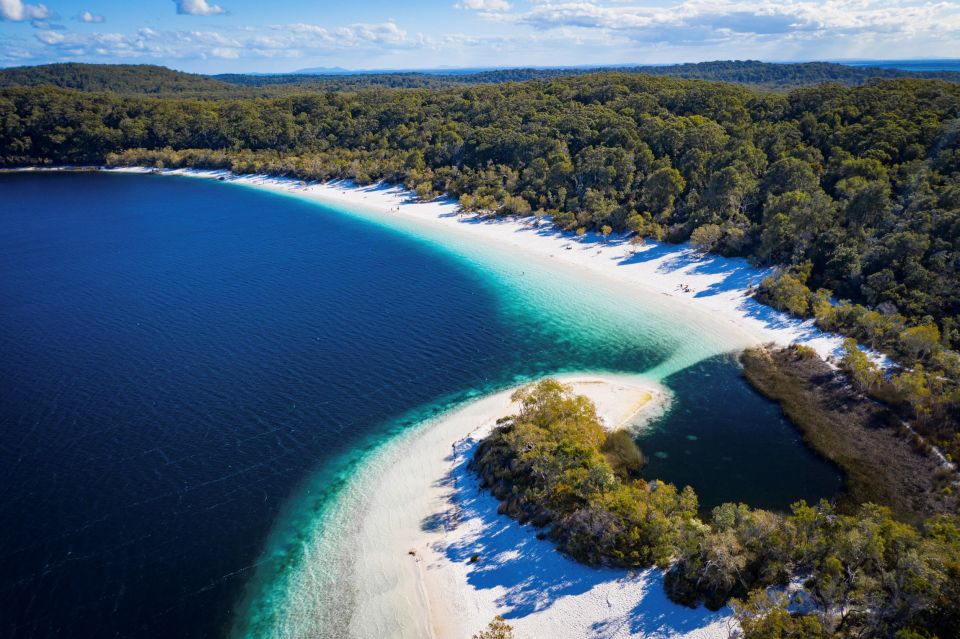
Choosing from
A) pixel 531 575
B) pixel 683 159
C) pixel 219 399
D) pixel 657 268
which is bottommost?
pixel 531 575

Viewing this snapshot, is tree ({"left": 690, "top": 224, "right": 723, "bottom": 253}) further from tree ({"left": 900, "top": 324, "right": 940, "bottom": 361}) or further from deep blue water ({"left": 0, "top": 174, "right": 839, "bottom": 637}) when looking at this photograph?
tree ({"left": 900, "top": 324, "right": 940, "bottom": 361})

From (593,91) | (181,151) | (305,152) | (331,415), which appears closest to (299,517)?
(331,415)

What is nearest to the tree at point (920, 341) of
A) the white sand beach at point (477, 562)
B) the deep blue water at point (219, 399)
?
the white sand beach at point (477, 562)

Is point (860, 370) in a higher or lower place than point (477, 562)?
higher

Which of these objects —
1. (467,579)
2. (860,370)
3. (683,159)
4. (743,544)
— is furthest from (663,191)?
(467,579)

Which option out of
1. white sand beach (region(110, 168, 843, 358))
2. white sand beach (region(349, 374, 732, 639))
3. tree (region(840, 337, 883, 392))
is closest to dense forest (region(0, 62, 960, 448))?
tree (region(840, 337, 883, 392))

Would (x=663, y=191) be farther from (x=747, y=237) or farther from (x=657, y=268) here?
(x=657, y=268)
